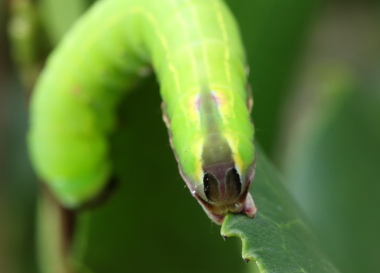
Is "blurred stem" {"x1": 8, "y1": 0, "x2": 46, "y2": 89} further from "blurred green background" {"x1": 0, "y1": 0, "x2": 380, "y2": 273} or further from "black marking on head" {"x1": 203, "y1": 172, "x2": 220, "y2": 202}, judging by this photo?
"black marking on head" {"x1": 203, "y1": 172, "x2": 220, "y2": 202}

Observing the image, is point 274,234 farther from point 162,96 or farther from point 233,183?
point 162,96

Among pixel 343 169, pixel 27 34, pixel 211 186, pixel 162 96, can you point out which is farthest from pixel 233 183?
pixel 343 169

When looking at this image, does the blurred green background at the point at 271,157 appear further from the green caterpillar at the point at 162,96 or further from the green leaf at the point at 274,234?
the green leaf at the point at 274,234

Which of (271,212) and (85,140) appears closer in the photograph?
A: (271,212)

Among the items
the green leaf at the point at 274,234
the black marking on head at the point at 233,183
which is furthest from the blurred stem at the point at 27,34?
the black marking on head at the point at 233,183

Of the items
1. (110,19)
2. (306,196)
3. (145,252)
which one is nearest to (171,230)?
(145,252)

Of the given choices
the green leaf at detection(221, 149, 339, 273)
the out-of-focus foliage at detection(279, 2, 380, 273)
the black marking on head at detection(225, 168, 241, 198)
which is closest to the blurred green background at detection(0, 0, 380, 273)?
the out-of-focus foliage at detection(279, 2, 380, 273)

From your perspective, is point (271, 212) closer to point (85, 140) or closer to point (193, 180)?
point (193, 180)
